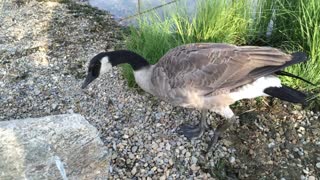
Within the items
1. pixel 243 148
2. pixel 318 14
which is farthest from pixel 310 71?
pixel 243 148

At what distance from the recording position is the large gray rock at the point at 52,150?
9.45ft

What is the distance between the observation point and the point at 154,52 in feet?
14.5

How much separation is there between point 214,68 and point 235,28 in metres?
1.47

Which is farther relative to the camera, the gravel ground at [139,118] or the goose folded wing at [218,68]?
the gravel ground at [139,118]

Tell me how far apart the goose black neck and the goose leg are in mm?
733

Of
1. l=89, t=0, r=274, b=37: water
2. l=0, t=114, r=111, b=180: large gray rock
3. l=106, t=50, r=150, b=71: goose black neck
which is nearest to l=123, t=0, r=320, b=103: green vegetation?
l=106, t=50, r=150, b=71: goose black neck

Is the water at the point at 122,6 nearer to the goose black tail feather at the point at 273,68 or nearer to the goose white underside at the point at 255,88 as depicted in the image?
the goose white underside at the point at 255,88

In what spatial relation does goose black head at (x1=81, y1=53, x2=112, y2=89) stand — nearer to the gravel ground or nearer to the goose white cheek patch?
the goose white cheek patch

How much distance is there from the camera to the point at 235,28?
4.62 meters

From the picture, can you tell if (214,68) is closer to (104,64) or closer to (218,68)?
(218,68)

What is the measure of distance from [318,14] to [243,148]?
1.62 metres

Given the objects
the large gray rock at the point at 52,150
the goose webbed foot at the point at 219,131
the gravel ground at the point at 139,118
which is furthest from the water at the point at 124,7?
the large gray rock at the point at 52,150

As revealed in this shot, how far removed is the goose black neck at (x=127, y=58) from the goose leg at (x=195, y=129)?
733mm

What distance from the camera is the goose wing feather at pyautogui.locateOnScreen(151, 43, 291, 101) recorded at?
329cm
